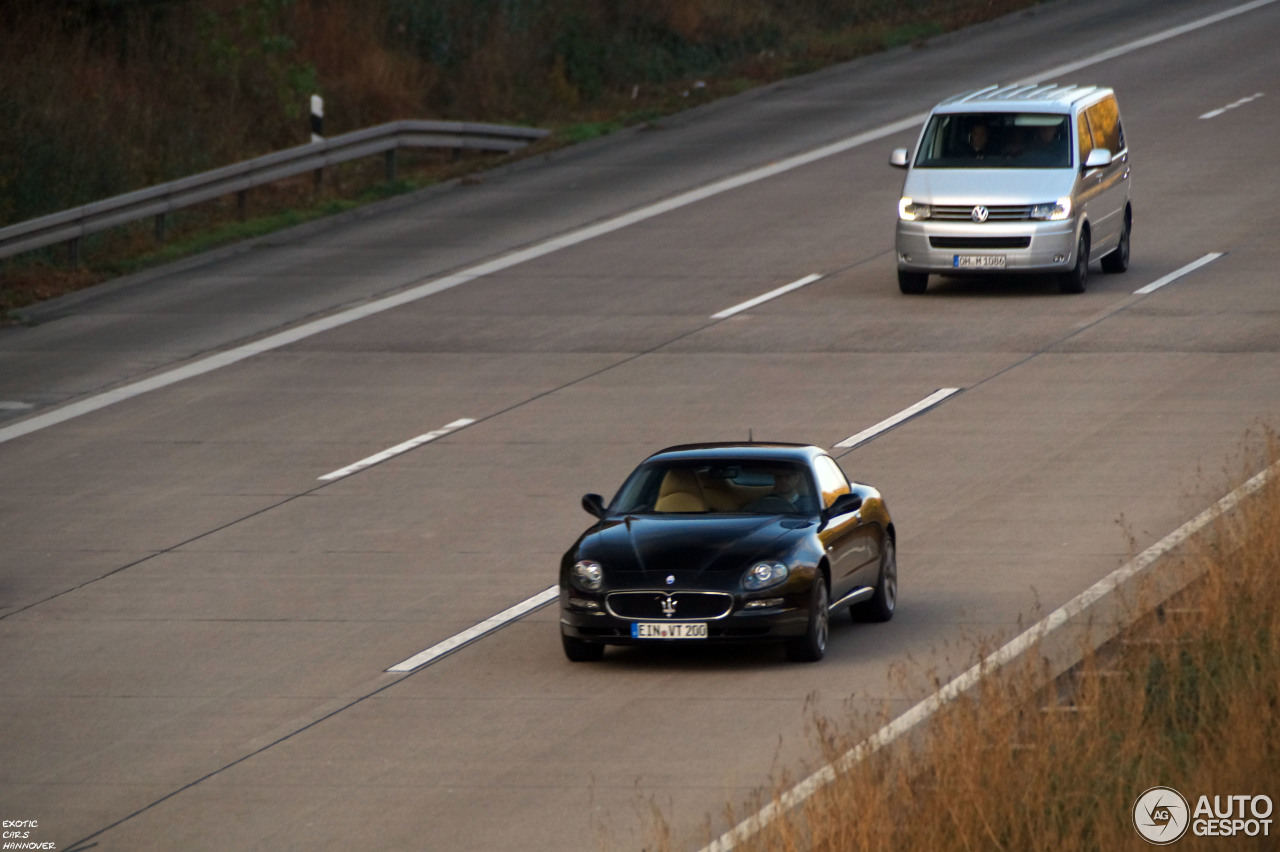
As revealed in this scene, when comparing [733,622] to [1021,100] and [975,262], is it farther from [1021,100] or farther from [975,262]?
[1021,100]

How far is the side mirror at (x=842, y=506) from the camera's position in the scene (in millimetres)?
12789

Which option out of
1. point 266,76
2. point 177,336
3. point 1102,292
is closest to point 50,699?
point 177,336

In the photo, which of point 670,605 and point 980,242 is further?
point 980,242

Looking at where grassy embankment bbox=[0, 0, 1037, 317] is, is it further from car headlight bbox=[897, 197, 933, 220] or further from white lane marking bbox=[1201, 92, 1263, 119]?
car headlight bbox=[897, 197, 933, 220]

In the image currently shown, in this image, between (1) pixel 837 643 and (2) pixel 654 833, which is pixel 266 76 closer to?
(1) pixel 837 643

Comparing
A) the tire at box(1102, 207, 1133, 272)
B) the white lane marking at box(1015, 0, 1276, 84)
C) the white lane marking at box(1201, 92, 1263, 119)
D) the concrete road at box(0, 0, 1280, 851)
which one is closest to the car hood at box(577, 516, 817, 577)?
the concrete road at box(0, 0, 1280, 851)

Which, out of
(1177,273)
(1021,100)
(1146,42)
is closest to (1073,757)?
(1177,273)

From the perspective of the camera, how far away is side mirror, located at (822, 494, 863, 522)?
12.8 metres

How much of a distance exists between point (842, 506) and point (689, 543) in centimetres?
105

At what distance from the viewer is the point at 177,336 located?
24.8 meters

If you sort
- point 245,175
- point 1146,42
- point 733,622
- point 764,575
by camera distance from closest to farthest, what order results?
point 733,622, point 764,575, point 245,175, point 1146,42

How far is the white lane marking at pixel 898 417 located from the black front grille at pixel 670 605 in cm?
653

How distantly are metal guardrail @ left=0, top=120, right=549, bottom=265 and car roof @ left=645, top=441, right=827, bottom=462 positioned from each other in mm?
15462

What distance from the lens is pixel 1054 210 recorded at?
973 inches
